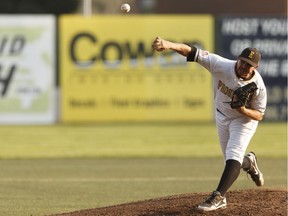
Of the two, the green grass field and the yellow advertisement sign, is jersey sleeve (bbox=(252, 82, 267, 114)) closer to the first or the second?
the green grass field

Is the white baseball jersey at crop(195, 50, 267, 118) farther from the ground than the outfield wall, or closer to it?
farther from the ground

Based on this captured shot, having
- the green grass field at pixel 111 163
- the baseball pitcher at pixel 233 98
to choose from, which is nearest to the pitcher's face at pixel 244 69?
the baseball pitcher at pixel 233 98

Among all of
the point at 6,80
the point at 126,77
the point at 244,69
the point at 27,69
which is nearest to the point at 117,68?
the point at 126,77

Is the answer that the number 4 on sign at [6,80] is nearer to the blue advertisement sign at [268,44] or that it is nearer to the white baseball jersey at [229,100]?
the blue advertisement sign at [268,44]

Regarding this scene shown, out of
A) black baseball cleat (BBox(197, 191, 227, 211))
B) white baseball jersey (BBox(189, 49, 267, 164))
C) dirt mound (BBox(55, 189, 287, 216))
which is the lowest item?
dirt mound (BBox(55, 189, 287, 216))

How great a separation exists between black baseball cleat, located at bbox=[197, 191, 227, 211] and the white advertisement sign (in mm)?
15412

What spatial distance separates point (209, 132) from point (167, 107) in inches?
81.1

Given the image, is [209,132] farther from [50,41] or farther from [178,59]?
[50,41]

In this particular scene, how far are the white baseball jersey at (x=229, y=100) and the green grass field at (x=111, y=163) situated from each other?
2187 millimetres

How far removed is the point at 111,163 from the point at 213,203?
7.65 m

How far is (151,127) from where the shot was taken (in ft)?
77.3

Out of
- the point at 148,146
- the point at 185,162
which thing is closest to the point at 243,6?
the point at 148,146

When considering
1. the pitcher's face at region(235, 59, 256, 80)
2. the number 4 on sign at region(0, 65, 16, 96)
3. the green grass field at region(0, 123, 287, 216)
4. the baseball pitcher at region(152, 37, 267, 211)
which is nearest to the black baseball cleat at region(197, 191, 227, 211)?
the baseball pitcher at region(152, 37, 267, 211)

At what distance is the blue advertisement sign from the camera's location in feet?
78.8
